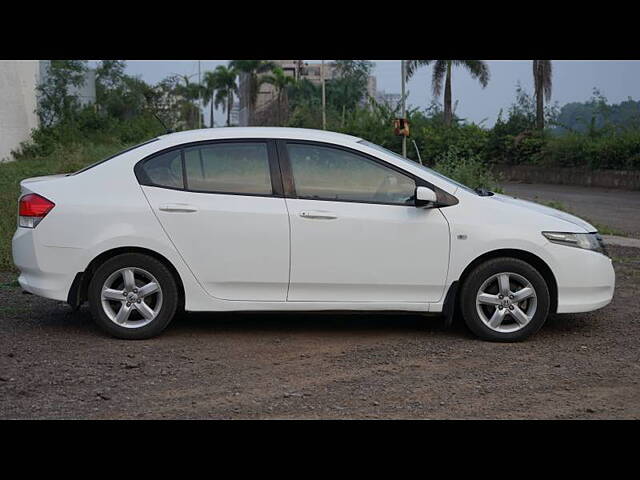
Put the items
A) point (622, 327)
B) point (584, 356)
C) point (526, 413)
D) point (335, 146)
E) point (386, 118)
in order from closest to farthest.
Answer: point (526, 413)
point (584, 356)
point (335, 146)
point (622, 327)
point (386, 118)

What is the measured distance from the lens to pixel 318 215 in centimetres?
673

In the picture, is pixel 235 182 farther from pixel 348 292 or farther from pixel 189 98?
pixel 189 98

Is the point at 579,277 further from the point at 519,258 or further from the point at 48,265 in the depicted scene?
the point at 48,265

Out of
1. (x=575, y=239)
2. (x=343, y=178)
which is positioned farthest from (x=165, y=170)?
(x=575, y=239)

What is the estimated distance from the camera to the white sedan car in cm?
673

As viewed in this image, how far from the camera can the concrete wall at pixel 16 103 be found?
110 ft

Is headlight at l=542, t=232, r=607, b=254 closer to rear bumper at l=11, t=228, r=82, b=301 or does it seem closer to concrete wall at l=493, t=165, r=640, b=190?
rear bumper at l=11, t=228, r=82, b=301

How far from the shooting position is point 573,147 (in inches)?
1196


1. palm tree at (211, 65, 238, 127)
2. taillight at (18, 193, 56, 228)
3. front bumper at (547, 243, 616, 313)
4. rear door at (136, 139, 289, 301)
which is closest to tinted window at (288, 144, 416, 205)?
rear door at (136, 139, 289, 301)

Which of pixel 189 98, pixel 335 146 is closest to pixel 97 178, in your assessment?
pixel 335 146

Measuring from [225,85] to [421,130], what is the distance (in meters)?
61.0

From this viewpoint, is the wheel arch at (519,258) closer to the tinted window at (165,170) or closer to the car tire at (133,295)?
the car tire at (133,295)

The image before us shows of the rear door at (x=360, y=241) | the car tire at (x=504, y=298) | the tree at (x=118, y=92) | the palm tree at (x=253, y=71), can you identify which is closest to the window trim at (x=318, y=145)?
the rear door at (x=360, y=241)
